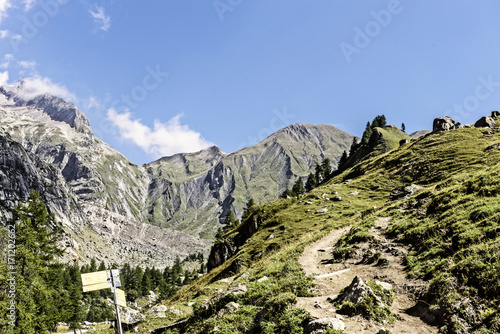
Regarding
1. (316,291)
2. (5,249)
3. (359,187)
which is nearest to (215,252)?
(359,187)

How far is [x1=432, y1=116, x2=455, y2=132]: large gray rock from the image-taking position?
8409 cm

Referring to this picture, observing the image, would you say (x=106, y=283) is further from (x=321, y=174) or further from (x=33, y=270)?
(x=321, y=174)

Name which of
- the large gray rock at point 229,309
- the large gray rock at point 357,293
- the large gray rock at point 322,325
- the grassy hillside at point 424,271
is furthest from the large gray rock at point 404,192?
the large gray rock at point 322,325

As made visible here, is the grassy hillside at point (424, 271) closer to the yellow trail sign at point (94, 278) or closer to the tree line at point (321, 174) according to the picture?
the yellow trail sign at point (94, 278)

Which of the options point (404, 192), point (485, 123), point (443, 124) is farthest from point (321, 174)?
point (404, 192)

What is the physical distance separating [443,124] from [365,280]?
304ft

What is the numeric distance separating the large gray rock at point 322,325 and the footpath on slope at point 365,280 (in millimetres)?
→ 360

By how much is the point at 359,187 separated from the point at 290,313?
1967 inches

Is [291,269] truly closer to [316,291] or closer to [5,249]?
[316,291]

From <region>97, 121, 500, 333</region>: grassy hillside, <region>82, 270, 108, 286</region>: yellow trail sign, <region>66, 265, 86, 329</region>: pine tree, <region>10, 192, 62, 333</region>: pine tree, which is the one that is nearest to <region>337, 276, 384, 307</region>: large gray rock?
<region>97, 121, 500, 333</region>: grassy hillside

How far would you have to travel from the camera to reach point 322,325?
415 inches

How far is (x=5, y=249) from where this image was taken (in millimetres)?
25016

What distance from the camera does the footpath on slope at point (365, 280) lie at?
1079 centimetres

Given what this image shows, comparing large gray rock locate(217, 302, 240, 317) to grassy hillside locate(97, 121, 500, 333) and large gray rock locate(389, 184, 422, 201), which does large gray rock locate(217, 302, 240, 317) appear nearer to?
grassy hillside locate(97, 121, 500, 333)
